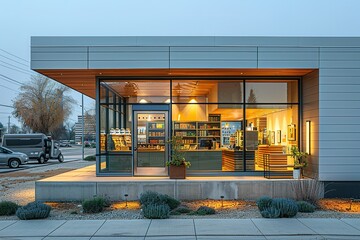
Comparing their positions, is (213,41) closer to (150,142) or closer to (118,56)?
(118,56)

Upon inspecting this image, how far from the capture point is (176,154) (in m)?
14.0

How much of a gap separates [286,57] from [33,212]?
365 inches

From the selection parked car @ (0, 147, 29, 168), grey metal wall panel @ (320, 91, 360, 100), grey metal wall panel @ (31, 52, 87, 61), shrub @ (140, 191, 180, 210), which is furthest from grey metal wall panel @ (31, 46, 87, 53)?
parked car @ (0, 147, 29, 168)

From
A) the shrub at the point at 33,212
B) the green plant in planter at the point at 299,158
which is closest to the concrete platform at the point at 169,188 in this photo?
the green plant in planter at the point at 299,158

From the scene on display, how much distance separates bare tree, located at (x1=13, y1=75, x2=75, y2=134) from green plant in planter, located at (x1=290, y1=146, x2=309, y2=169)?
4657 centimetres

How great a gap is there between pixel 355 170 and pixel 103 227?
8816 mm

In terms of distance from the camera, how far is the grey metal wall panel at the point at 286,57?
13102 millimetres

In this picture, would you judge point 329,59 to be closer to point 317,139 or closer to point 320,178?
point 317,139

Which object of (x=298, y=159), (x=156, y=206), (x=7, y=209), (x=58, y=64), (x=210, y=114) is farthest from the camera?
(x=210, y=114)

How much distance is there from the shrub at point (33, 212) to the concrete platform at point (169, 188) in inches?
107

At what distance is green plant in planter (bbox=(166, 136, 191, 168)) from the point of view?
13539 millimetres

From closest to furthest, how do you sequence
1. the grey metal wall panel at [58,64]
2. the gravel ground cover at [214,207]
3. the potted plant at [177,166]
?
the gravel ground cover at [214,207]
the grey metal wall panel at [58,64]
the potted plant at [177,166]

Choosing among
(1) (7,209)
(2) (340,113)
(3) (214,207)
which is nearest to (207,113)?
(3) (214,207)

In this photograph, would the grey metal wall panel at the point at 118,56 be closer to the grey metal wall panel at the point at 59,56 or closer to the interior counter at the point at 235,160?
the grey metal wall panel at the point at 59,56
